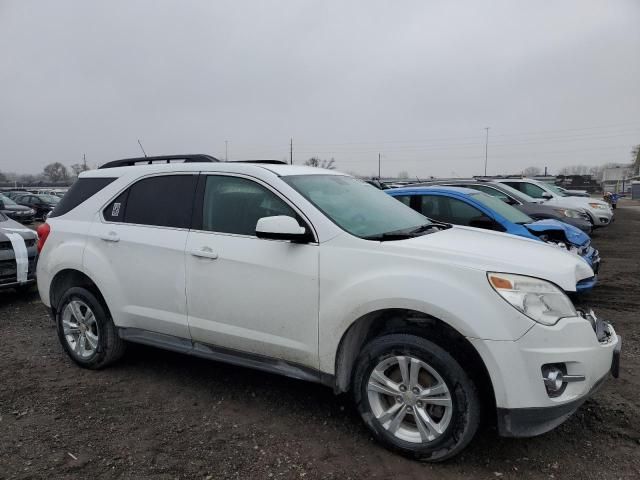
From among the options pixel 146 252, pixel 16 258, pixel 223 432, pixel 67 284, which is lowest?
pixel 223 432

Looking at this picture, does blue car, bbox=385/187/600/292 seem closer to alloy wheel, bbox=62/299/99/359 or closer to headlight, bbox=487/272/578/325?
headlight, bbox=487/272/578/325

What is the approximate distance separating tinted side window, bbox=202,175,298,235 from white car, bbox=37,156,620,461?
0.04ft

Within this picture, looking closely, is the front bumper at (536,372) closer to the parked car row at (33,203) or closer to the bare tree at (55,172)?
the parked car row at (33,203)

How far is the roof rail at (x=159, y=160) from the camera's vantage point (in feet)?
13.5

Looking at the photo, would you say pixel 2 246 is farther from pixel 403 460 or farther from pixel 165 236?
pixel 403 460

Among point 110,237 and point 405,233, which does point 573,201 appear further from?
point 110,237

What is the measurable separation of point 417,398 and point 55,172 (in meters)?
80.2

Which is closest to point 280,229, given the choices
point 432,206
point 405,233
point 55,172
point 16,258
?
point 405,233

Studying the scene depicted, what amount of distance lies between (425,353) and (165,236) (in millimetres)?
2179

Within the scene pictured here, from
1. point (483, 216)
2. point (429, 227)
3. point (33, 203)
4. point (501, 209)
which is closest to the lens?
point (429, 227)

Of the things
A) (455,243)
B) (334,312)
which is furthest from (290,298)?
(455,243)

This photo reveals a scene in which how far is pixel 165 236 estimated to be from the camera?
12.5ft

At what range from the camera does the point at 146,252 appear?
3857 mm

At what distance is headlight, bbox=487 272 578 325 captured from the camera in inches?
103
